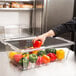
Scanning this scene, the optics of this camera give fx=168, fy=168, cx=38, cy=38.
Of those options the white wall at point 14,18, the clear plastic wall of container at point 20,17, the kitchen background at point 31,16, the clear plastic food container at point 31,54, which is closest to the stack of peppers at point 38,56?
the clear plastic food container at point 31,54

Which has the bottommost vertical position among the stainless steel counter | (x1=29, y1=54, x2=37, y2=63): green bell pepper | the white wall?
the stainless steel counter

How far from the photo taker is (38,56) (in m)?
1.08

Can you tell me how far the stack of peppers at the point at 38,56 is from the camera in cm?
101

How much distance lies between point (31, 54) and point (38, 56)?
54 millimetres

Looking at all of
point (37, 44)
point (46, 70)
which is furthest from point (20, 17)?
point (46, 70)

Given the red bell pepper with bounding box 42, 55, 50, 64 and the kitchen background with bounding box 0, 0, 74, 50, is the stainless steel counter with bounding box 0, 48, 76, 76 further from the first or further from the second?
the kitchen background with bounding box 0, 0, 74, 50

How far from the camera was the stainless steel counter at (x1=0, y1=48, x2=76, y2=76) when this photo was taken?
100 cm

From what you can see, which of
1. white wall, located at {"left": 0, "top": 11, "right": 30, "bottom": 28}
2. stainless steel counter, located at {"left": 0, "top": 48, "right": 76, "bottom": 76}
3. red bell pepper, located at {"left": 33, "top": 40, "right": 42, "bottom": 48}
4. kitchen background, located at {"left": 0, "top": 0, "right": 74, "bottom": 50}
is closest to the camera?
stainless steel counter, located at {"left": 0, "top": 48, "right": 76, "bottom": 76}

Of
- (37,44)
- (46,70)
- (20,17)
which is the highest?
(20,17)

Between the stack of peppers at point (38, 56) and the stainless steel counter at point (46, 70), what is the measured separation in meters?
0.04

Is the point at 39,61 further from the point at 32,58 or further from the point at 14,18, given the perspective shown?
the point at 14,18

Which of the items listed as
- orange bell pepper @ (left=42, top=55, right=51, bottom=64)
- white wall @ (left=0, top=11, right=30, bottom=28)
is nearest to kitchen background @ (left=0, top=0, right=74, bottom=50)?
white wall @ (left=0, top=11, right=30, bottom=28)

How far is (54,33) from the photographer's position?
4.50 ft

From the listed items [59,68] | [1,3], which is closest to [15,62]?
[59,68]
